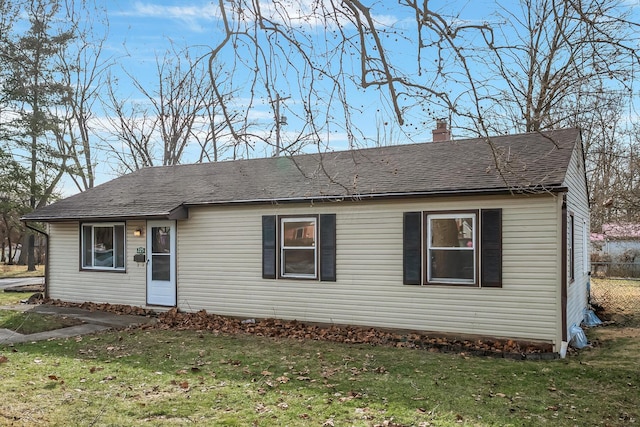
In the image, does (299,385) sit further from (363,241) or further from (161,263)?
(161,263)

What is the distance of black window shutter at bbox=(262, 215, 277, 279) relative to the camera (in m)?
10.4

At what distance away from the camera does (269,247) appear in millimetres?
10477

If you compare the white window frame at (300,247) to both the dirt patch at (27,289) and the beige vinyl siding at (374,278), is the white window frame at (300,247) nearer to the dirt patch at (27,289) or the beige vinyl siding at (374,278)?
the beige vinyl siding at (374,278)

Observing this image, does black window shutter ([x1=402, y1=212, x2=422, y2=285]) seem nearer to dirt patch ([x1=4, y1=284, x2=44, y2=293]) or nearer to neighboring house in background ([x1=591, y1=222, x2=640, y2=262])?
dirt patch ([x1=4, y1=284, x2=44, y2=293])

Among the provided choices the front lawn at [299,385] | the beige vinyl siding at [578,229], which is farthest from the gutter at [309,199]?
the front lawn at [299,385]

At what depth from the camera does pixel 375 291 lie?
9477 millimetres

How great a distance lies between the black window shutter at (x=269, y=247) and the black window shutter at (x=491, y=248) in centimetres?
415

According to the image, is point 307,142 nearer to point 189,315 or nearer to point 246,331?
point 246,331

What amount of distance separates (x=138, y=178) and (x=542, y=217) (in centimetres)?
1122

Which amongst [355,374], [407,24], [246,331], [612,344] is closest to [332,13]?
[407,24]

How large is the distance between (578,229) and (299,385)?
7.86 meters

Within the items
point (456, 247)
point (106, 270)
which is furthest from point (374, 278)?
point (106, 270)

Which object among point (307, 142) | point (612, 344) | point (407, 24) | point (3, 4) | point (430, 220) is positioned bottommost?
point (612, 344)

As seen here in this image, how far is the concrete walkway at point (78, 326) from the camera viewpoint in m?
8.97
